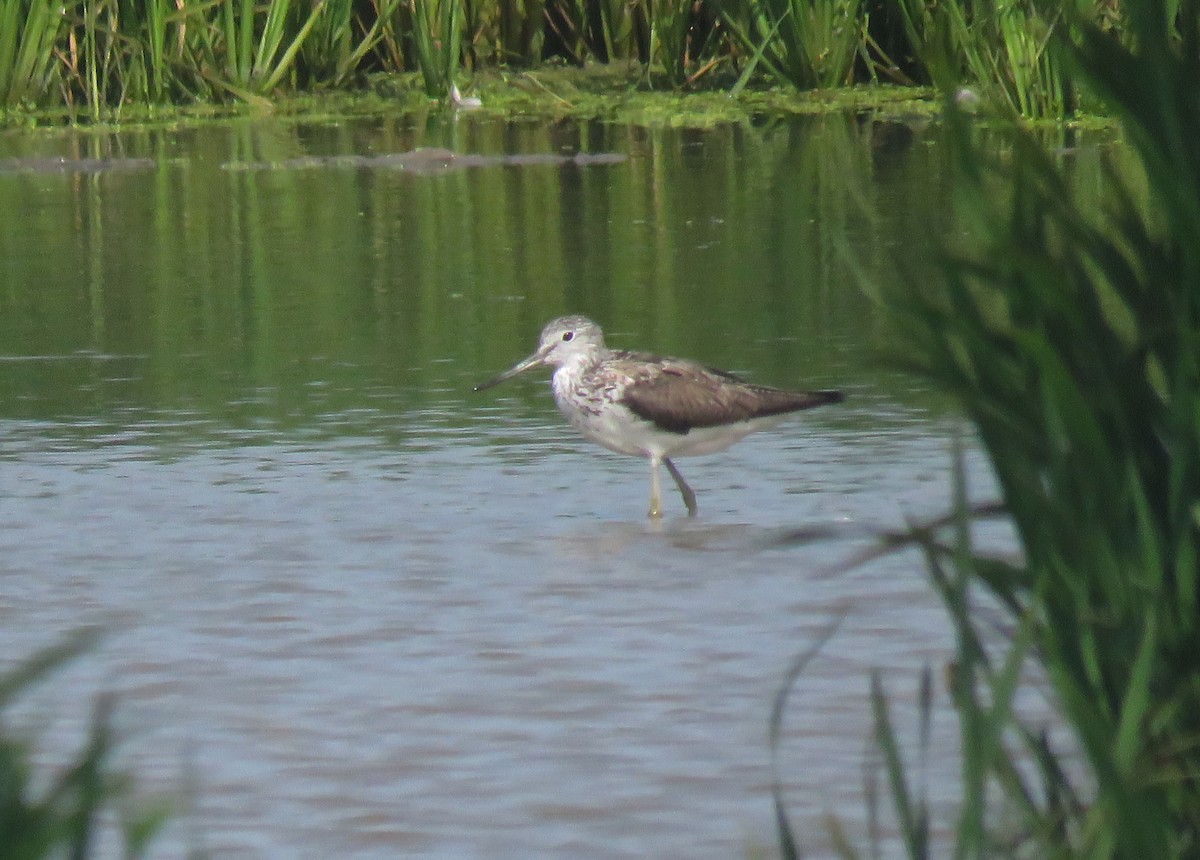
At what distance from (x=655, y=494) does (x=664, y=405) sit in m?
0.27

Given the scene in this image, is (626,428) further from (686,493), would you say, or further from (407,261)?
(407,261)

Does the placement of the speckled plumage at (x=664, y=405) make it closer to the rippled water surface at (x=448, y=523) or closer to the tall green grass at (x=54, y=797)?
the rippled water surface at (x=448, y=523)

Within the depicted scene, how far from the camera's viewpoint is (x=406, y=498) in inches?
278

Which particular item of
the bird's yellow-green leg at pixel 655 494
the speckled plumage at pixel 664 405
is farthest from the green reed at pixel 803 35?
the bird's yellow-green leg at pixel 655 494

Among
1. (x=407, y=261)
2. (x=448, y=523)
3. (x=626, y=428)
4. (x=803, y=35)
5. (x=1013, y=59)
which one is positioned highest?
(x=803, y=35)

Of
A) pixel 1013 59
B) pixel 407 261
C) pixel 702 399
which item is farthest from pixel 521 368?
pixel 1013 59

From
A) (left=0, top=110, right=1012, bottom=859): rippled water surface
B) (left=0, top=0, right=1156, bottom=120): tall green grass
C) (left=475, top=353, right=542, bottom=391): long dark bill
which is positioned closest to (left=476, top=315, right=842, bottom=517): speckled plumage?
(left=0, top=110, right=1012, bottom=859): rippled water surface

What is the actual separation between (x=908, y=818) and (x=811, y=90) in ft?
49.9

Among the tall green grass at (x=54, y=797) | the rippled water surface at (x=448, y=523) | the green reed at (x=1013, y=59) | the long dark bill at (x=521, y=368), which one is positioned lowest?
the rippled water surface at (x=448, y=523)

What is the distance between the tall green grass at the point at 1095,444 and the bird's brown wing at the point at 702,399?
4.23 metres

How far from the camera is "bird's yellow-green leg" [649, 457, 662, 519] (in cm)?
702

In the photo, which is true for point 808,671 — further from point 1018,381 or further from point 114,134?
point 114,134

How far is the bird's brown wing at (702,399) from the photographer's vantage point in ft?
23.5

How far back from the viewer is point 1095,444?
2.73 metres
